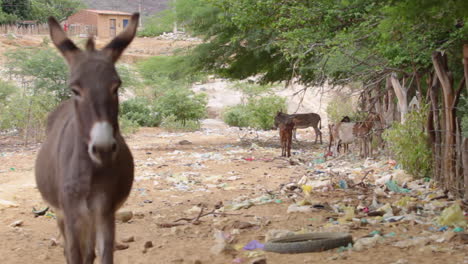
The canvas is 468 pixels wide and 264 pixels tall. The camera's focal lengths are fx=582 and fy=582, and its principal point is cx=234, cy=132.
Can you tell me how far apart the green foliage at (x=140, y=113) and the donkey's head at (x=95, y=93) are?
25.4 metres

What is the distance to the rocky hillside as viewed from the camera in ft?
233

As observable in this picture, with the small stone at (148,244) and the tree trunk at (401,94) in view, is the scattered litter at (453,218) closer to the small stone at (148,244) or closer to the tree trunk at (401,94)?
the small stone at (148,244)

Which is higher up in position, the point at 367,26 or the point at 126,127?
the point at 367,26

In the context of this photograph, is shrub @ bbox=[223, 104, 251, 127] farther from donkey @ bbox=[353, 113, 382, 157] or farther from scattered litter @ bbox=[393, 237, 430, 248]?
scattered litter @ bbox=[393, 237, 430, 248]

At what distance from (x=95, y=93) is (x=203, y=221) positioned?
3939 mm

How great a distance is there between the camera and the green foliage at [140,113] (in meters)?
29.1

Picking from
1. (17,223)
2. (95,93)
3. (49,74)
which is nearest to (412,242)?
(95,93)

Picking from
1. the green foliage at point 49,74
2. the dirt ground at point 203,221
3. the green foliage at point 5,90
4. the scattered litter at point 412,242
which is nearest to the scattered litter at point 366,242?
the dirt ground at point 203,221

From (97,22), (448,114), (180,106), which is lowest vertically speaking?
(448,114)

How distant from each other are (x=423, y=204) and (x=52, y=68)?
59.6ft

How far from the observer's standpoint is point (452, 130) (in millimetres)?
7551

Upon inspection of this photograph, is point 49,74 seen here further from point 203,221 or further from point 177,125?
point 203,221

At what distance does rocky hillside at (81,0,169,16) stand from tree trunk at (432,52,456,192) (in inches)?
2578

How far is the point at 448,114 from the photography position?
7.55 metres
